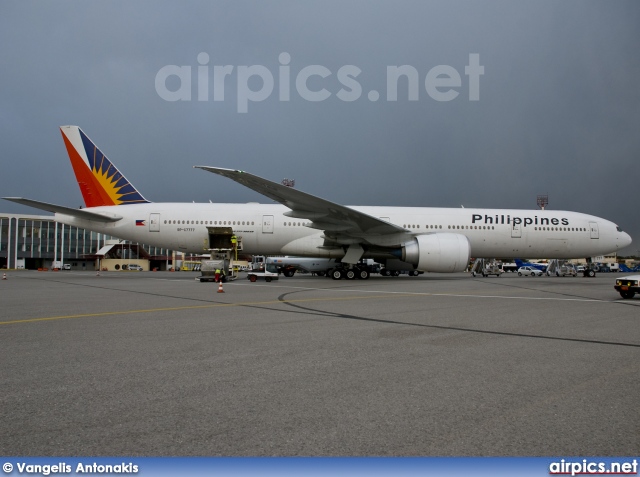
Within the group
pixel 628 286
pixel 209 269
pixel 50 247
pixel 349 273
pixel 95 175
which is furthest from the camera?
pixel 50 247

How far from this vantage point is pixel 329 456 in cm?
258

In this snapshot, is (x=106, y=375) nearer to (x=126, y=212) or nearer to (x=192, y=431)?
(x=192, y=431)

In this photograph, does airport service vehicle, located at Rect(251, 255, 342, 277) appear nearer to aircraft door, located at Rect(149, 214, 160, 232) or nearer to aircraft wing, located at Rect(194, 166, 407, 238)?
aircraft wing, located at Rect(194, 166, 407, 238)

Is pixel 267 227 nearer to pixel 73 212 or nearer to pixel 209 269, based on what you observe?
pixel 209 269

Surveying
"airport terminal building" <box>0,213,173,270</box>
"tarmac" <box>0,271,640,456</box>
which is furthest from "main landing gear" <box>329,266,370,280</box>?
"airport terminal building" <box>0,213,173,270</box>

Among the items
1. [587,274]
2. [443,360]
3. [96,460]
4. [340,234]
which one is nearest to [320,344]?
[443,360]

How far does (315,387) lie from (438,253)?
16.5m

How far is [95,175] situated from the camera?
23.0 metres

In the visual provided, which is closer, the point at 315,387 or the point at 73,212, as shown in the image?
the point at 315,387

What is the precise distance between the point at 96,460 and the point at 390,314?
6831 millimetres

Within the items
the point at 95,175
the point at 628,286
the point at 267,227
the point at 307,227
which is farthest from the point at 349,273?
the point at 95,175

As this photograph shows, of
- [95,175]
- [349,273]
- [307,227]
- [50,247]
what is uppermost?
[95,175]

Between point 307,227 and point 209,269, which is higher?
point 307,227

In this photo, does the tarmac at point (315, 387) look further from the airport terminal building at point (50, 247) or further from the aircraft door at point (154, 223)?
the airport terminal building at point (50, 247)
